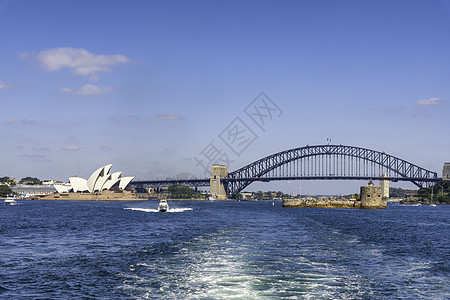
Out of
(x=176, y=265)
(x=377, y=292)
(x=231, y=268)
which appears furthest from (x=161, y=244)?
(x=377, y=292)

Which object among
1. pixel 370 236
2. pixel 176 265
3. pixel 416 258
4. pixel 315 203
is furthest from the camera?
pixel 315 203

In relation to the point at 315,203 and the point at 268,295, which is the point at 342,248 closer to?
the point at 268,295

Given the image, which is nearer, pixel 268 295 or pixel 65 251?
pixel 268 295

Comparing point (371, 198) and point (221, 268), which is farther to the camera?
point (371, 198)

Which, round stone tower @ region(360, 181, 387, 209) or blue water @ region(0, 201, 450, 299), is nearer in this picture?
blue water @ region(0, 201, 450, 299)

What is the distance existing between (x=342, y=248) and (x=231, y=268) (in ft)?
40.5

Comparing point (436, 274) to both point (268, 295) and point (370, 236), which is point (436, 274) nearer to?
point (268, 295)

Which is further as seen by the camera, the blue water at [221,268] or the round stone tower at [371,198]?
the round stone tower at [371,198]

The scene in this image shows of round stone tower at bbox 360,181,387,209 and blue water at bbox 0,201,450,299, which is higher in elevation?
round stone tower at bbox 360,181,387,209

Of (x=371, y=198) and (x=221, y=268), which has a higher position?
(x=371, y=198)

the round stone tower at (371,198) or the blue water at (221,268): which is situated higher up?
the round stone tower at (371,198)

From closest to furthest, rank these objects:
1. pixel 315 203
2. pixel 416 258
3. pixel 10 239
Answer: pixel 416 258 < pixel 10 239 < pixel 315 203

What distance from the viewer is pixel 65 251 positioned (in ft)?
103

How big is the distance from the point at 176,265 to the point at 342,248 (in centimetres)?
1386
